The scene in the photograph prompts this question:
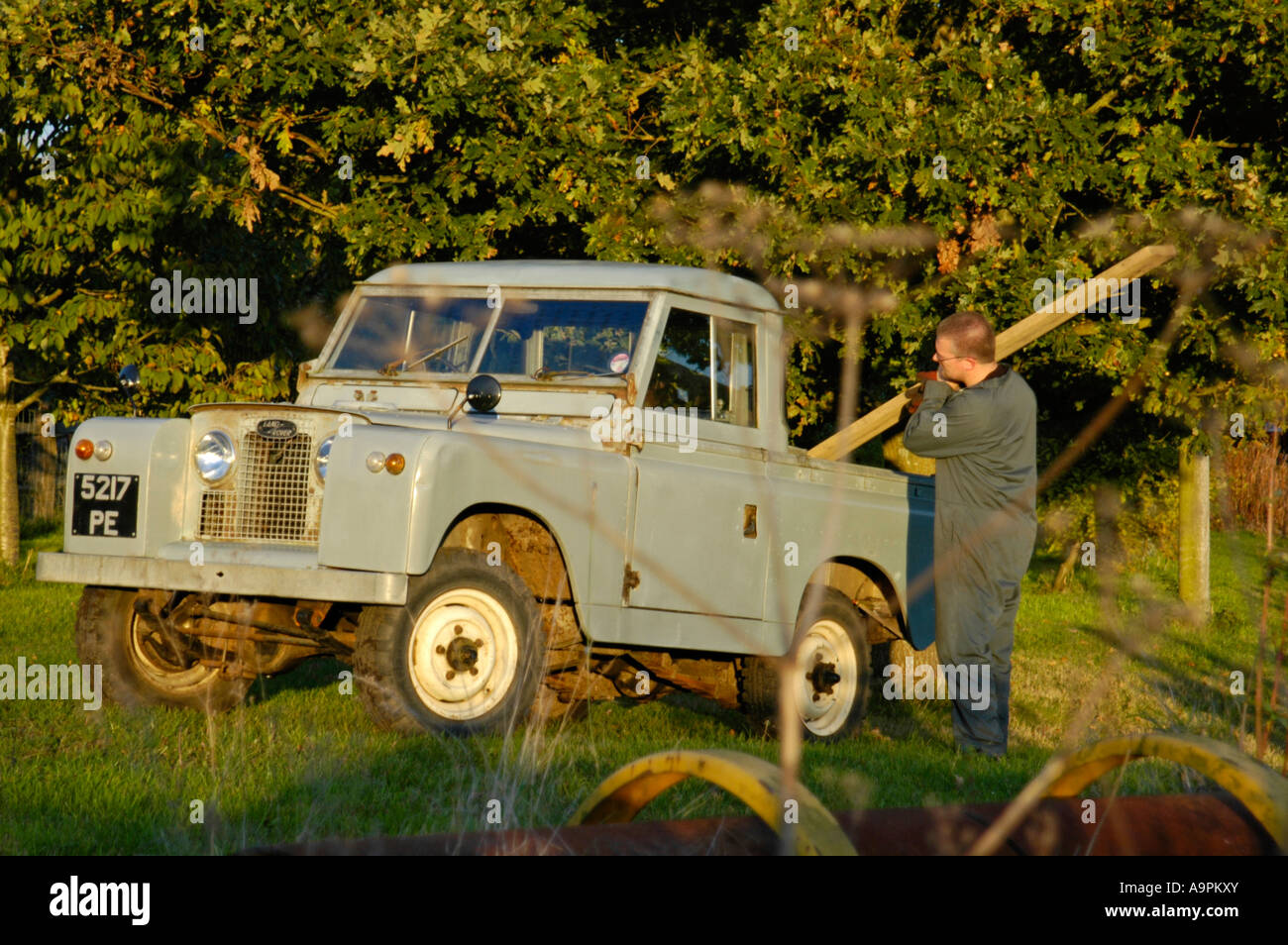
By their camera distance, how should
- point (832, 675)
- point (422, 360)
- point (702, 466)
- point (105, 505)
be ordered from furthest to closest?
point (832, 675)
point (422, 360)
point (702, 466)
point (105, 505)

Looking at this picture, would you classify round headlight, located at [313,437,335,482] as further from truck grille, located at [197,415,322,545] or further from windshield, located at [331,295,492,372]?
windshield, located at [331,295,492,372]

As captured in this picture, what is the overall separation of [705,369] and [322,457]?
6.92 feet

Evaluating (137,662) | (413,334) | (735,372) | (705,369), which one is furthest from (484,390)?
(137,662)

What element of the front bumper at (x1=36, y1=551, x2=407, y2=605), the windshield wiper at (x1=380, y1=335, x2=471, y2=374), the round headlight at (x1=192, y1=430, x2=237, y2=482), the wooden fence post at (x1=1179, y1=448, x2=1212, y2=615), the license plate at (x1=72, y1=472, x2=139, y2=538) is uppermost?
the windshield wiper at (x1=380, y1=335, x2=471, y2=374)

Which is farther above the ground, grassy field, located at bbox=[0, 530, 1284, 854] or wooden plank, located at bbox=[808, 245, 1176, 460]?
wooden plank, located at bbox=[808, 245, 1176, 460]

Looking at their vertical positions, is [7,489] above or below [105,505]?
below

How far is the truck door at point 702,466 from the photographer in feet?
23.5

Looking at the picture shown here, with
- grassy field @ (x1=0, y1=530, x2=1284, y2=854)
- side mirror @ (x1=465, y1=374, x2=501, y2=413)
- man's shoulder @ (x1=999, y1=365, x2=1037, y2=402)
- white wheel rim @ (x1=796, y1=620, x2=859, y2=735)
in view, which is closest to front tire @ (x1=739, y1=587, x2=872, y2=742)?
white wheel rim @ (x1=796, y1=620, x2=859, y2=735)

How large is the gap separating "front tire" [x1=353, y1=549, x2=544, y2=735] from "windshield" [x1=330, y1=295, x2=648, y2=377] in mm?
1301

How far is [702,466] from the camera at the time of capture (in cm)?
747

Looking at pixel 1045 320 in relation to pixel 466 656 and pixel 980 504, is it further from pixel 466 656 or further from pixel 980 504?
pixel 466 656

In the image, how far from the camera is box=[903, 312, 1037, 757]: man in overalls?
23.8 ft

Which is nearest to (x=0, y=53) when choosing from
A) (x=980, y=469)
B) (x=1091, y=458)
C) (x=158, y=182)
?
(x=158, y=182)
